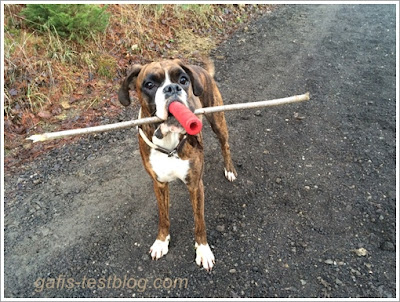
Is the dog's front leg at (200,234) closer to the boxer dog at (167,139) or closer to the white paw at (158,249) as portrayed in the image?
the boxer dog at (167,139)

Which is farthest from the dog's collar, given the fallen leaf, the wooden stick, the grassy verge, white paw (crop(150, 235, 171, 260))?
the fallen leaf

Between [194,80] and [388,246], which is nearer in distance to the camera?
[194,80]

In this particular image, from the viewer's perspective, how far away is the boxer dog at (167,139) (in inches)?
103

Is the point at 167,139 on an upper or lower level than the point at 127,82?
lower

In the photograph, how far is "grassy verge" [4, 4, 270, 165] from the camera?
16.7 ft

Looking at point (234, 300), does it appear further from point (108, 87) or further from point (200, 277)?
point (108, 87)

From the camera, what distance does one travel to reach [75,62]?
19.5 ft

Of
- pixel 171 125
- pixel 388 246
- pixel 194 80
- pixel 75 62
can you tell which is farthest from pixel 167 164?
pixel 75 62

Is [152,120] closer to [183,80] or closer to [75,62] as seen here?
[183,80]

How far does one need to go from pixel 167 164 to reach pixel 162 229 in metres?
0.83

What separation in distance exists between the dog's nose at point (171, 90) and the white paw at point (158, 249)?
5.25ft

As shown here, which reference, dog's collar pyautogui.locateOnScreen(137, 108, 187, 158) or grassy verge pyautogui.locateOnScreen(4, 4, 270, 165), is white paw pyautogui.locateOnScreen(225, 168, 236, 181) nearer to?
dog's collar pyautogui.locateOnScreen(137, 108, 187, 158)

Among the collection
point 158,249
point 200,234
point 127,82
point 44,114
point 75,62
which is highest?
point 127,82

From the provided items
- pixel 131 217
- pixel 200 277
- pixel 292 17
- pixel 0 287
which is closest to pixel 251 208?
pixel 200 277
